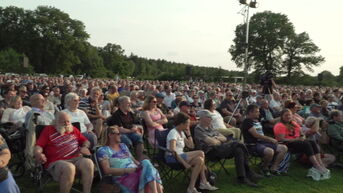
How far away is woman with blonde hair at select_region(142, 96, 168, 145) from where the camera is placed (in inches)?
245

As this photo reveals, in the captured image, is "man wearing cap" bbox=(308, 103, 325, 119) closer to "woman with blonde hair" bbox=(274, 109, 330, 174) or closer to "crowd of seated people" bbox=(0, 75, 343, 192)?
"crowd of seated people" bbox=(0, 75, 343, 192)

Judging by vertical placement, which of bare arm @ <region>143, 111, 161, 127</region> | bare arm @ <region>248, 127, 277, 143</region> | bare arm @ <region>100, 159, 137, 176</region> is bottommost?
bare arm @ <region>100, 159, 137, 176</region>

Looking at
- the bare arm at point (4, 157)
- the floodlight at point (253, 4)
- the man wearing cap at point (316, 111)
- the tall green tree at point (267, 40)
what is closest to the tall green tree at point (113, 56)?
the tall green tree at point (267, 40)

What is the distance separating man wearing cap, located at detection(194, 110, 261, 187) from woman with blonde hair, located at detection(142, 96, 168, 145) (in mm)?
859

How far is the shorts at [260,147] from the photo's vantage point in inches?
239

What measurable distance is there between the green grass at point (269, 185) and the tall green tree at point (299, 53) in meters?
43.5

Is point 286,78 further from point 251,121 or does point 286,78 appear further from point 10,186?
point 10,186

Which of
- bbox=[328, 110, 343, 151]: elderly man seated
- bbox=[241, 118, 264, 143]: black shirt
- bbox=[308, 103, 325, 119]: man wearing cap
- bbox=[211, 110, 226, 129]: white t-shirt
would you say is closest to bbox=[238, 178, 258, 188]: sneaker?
bbox=[241, 118, 264, 143]: black shirt

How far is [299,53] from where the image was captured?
47219 mm

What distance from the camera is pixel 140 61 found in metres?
98.0

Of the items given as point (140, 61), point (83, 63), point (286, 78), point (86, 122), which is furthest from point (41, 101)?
point (140, 61)

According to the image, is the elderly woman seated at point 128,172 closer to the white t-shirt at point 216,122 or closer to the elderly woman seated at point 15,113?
the elderly woman seated at point 15,113

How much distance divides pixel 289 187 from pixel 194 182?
72.8 inches

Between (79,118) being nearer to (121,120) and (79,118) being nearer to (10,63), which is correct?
(121,120)
